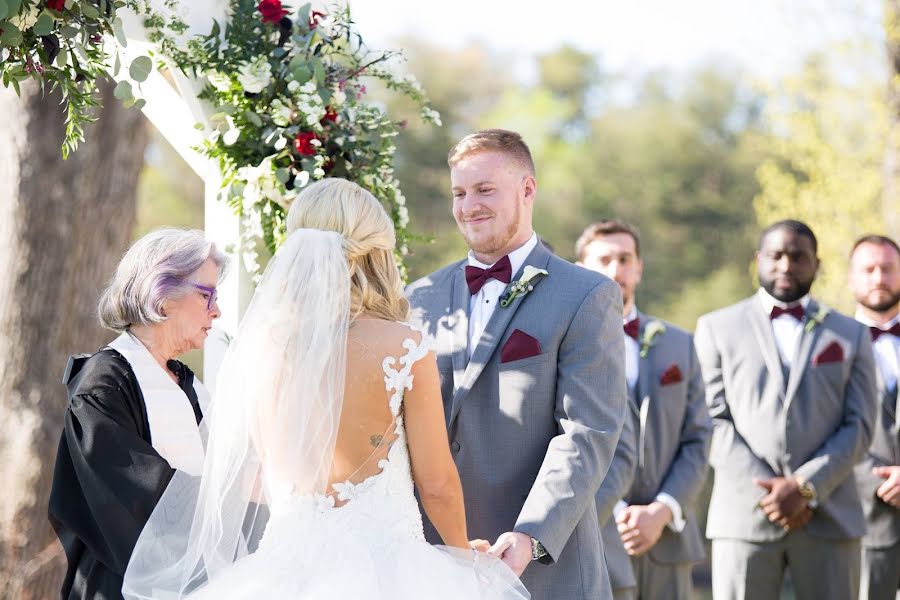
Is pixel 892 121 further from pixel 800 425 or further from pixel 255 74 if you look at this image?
pixel 255 74

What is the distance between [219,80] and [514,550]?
81.5 inches

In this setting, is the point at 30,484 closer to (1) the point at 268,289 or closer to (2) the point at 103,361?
(2) the point at 103,361

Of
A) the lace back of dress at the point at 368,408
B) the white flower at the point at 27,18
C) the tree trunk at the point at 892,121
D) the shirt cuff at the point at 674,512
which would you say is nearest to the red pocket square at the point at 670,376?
the shirt cuff at the point at 674,512

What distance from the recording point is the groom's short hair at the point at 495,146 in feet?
12.7

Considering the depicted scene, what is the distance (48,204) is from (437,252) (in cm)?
2451

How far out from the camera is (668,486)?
5.62m

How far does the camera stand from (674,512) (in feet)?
18.3

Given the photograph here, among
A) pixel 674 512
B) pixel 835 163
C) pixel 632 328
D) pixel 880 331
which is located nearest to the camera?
pixel 674 512

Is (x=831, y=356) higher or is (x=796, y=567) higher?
(x=831, y=356)

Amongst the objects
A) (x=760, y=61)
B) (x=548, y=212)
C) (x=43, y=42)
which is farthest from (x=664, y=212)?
(x=43, y=42)

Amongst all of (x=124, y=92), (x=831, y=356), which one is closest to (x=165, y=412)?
(x=124, y=92)

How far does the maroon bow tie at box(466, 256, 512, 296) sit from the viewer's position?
3.91 meters

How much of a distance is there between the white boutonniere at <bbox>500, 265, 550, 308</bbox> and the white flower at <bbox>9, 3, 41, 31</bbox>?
1.66m

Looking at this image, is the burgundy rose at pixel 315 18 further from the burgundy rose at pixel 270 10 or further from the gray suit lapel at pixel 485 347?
the gray suit lapel at pixel 485 347
